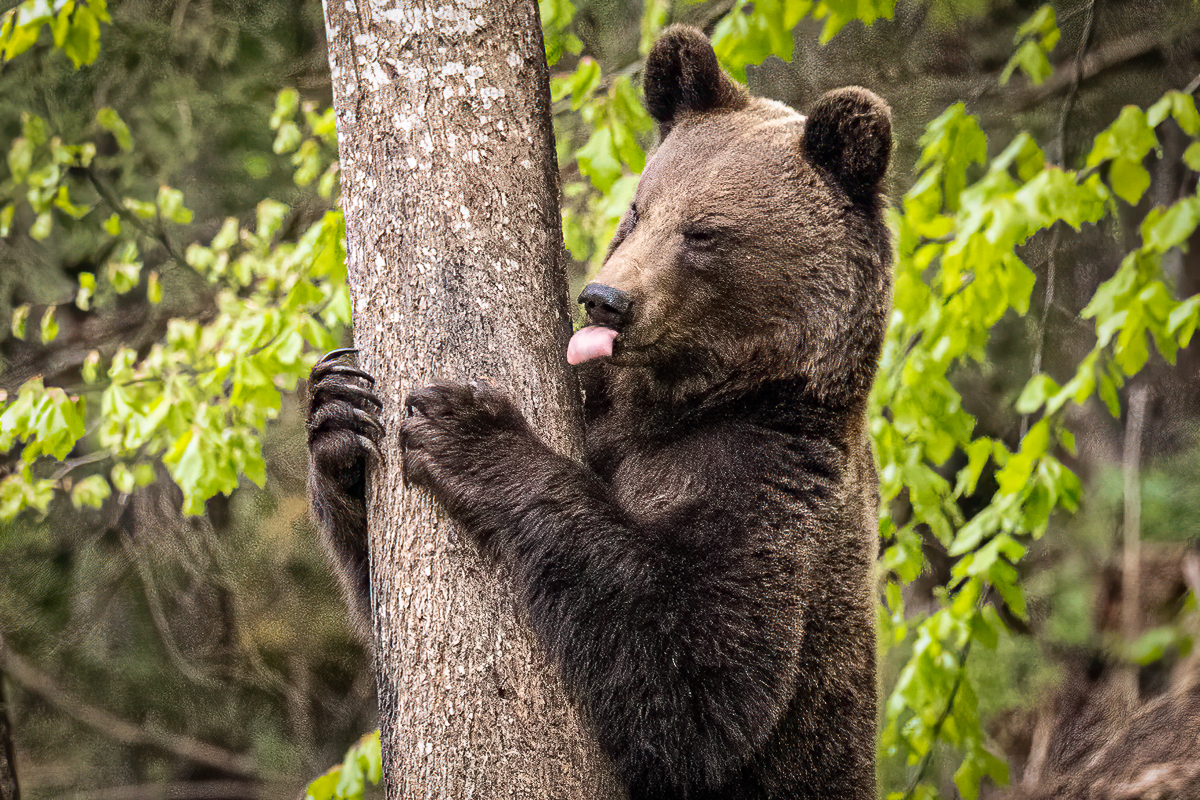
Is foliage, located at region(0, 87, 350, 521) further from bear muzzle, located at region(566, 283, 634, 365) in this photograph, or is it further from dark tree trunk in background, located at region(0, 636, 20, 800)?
bear muzzle, located at region(566, 283, 634, 365)

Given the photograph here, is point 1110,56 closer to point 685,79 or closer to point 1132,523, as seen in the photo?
point 1132,523

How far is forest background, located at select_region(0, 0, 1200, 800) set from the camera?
3.54 m

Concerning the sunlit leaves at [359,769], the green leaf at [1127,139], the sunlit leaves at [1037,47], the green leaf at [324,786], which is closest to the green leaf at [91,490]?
the green leaf at [324,786]

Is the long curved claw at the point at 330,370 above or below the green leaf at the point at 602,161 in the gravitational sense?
below

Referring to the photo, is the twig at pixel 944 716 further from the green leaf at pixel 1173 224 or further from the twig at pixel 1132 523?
the twig at pixel 1132 523

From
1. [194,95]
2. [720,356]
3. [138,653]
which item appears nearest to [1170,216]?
[720,356]

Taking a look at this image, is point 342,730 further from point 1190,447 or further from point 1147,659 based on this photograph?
point 1190,447

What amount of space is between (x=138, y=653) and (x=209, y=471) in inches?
221

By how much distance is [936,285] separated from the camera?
3.95 metres

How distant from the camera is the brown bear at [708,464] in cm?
210

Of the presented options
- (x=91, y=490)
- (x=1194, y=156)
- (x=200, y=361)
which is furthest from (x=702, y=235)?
(x=91, y=490)

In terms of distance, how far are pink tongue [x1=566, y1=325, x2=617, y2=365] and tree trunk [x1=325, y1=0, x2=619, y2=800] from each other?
0.14ft

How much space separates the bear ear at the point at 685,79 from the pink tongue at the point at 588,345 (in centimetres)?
102

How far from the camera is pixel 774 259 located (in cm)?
249
